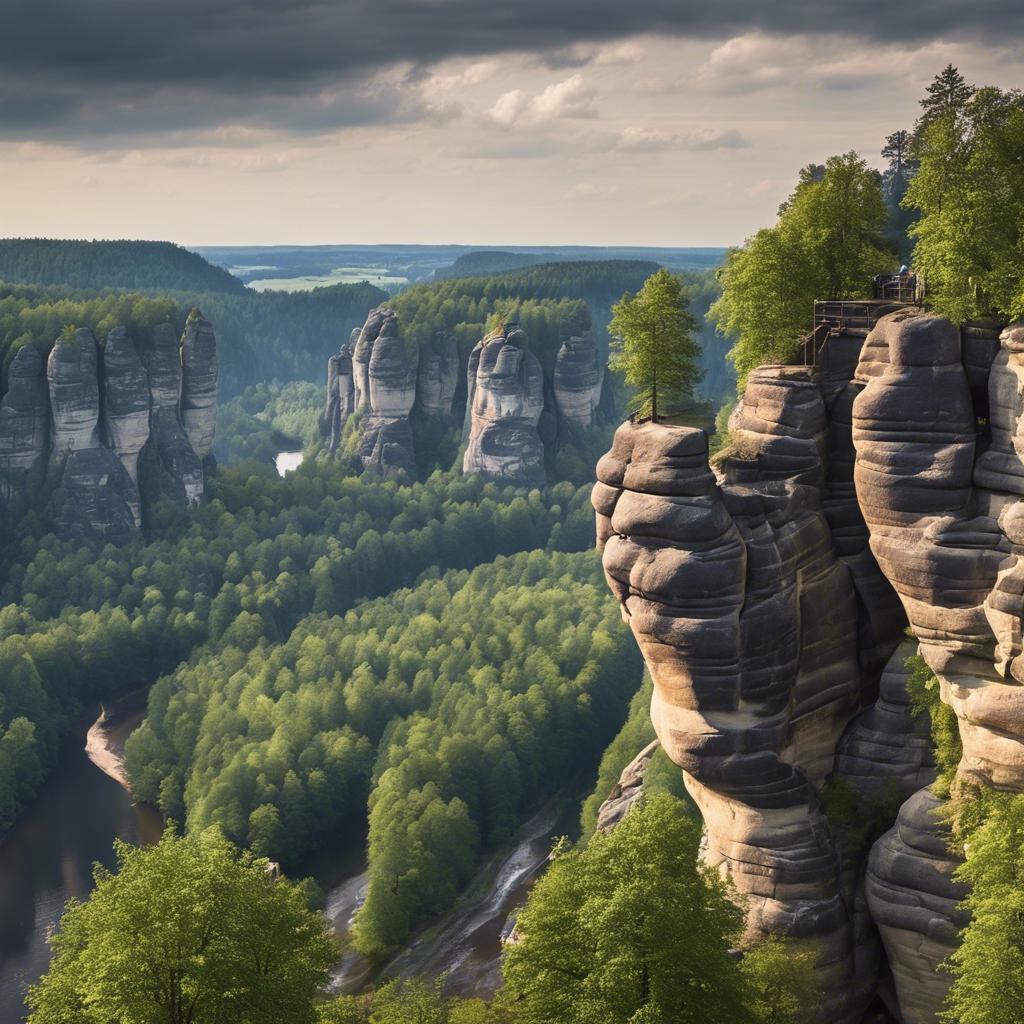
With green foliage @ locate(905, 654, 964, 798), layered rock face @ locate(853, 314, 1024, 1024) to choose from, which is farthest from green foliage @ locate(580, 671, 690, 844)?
layered rock face @ locate(853, 314, 1024, 1024)

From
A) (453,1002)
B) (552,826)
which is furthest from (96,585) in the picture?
(453,1002)

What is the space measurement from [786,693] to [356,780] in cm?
4161

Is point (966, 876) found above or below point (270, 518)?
above

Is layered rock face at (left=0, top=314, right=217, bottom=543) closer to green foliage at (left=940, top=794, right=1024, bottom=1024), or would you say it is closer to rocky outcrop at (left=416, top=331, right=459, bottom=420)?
rocky outcrop at (left=416, top=331, right=459, bottom=420)

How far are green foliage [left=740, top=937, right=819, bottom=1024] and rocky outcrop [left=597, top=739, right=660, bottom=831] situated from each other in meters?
13.1

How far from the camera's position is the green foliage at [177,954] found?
31.4 metres

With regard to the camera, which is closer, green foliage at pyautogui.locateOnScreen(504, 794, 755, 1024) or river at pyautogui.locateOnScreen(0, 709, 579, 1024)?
green foliage at pyautogui.locateOnScreen(504, 794, 755, 1024)

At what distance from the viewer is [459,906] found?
64250 millimetres

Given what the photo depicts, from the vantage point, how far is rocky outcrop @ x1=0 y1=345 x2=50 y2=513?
113125 mm

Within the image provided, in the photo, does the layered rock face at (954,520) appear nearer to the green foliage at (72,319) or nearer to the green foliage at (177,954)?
the green foliage at (177,954)

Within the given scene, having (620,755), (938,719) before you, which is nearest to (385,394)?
(620,755)

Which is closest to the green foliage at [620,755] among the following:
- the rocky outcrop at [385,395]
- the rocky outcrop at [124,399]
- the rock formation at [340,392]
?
the rocky outcrop at [124,399]

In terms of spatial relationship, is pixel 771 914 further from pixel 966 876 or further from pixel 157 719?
pixel 157 719

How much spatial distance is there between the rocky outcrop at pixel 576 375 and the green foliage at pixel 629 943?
11243cm
